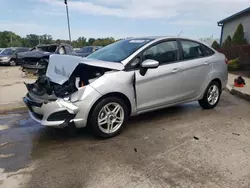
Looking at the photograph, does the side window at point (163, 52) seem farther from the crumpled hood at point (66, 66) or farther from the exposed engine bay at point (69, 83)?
the exposed engine bay at point (69, 83)

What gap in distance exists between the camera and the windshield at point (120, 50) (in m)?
4.43

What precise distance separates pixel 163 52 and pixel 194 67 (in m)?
0.83

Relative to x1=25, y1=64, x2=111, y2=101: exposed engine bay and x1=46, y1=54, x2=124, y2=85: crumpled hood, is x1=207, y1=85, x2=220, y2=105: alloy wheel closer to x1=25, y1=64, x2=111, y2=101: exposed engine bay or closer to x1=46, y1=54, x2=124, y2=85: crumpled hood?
x1=46, y1=54, x2=124, y2=85: crumpled hood

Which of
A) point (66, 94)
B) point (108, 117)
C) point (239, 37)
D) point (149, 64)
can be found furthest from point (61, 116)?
point (239, 37)

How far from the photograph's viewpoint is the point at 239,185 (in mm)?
2816

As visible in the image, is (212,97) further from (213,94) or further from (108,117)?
(108,117)

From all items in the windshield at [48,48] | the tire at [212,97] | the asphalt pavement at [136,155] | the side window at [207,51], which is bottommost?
the asphalt pavement at [136,155]

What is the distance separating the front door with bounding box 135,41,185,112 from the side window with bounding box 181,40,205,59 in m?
0.24

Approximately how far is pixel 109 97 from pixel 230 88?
18.9 ft

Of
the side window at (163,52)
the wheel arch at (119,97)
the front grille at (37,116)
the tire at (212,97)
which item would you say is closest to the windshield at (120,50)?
the side window at (163,52)

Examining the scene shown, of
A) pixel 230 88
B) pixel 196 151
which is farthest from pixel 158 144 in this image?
pixel 230 88

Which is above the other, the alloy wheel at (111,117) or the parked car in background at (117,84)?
the parked car in background at (117,84)

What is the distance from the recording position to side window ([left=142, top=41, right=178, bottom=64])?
452 cm

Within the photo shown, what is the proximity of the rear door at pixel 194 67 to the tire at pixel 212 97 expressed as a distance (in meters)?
0.26
